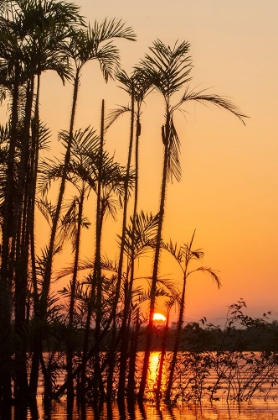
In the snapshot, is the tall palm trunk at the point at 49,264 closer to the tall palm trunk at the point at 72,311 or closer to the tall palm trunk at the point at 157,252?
the tall palm trunk at the point at 72,311

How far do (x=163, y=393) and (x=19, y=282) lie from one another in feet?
25.3

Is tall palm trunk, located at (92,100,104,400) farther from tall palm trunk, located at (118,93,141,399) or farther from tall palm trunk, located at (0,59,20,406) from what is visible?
tall palm trunk, located at (0,59,20,406)

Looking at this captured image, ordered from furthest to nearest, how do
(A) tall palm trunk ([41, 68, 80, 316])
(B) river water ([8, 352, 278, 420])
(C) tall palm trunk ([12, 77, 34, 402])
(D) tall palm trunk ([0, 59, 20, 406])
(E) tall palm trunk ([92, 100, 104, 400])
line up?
(E) tall palm trunk ([92, 100, 104, 400]) < (A) tall palm trunk ([41, 68, 80, 316]) < (B) river water ([8, 352, 278, 420]) < (C) tall palm trunk ([12, 77, 34, 402]) < (D) tall palm trunk ([0, 59, 20, 406])

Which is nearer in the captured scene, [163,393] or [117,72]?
[117,72]

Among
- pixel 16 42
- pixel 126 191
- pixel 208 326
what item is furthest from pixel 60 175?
pixel 208 326

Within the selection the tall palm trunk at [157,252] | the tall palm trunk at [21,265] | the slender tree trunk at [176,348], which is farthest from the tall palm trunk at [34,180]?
the slender tree trunk at [176,348]

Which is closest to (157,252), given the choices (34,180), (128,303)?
(128,303)

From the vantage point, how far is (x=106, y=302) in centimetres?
2197

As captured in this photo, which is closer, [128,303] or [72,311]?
[72,311]

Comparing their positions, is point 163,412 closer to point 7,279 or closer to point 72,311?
point 72,311

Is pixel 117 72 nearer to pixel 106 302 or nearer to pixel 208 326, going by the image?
pixel 106 302

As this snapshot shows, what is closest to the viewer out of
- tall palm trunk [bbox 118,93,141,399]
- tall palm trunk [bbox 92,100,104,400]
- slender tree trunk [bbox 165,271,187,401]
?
tall palm trunk [bbox 92,100,104,400]

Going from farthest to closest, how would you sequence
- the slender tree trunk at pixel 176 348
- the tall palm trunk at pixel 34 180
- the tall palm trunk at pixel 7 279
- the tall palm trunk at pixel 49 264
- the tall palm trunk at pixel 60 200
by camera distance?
the slender tree trunk at pixel 176 348
the tall palm trunk at pixel 34 180
the tall palm trunk at pixel 60 200
the tall palm trunk at pixel 49 264
the tall palm trunk at pixel 7 279

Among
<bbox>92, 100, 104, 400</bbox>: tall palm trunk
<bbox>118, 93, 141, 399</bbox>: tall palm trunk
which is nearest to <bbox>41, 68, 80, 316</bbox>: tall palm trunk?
<bbox>92, 100, 104, 400</bbox>: tall palm trunk
